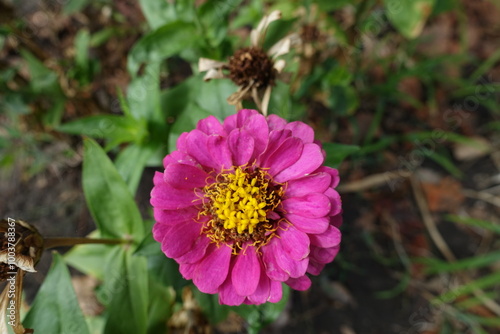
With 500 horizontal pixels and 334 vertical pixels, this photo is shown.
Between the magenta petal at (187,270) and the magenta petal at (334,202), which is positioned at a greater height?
the magenta petal at (334,202)

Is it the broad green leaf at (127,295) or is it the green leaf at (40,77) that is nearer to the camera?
the broad green leaf at (127,295)

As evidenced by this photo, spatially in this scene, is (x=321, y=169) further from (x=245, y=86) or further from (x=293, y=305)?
(x=293, y=305)

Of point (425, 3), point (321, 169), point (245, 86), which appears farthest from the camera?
point (425, 3)

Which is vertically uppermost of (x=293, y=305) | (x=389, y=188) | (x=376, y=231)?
(x=389, y=188)

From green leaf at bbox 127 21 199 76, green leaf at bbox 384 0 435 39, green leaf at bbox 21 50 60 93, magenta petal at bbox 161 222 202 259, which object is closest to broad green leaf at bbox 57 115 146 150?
green leaf at bbox 127 21 199 76

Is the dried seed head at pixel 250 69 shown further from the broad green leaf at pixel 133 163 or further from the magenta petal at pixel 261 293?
the magenta petal at pixel 261 293

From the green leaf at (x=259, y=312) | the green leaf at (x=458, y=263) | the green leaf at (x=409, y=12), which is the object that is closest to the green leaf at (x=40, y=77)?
the green leaf at (x=259, y=312)

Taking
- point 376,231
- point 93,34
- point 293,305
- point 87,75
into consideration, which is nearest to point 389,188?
point 376,231
